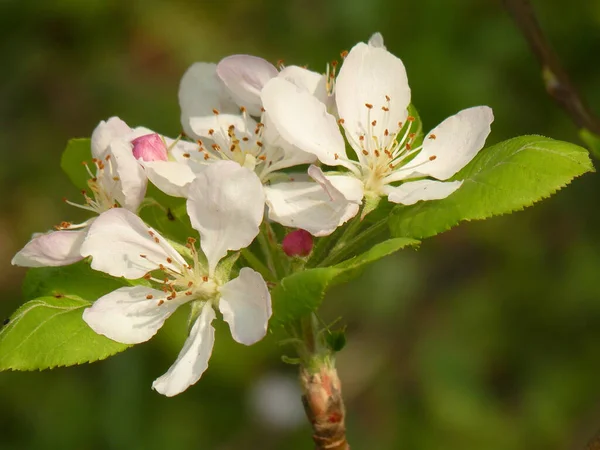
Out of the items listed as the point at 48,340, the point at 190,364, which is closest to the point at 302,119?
the point at 190,364

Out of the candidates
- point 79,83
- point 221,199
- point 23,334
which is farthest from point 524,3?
point 79,83

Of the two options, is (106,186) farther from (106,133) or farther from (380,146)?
(380,146)

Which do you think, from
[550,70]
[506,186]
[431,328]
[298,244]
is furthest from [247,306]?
[431,328]

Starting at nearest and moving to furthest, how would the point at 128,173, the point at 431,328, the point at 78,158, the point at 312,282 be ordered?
the point at 312,282
the point at 128,173
the point at 78,158
the point at 431,328

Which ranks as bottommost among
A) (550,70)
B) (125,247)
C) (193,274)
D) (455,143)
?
(550,70)

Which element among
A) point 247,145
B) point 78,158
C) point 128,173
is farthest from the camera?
point 78,158

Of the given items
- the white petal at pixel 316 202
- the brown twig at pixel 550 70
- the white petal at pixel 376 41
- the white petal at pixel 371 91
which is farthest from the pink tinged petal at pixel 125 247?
the brown twig at pixel 550 70

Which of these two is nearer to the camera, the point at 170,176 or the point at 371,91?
the point at 170,176

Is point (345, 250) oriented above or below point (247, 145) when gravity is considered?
below
